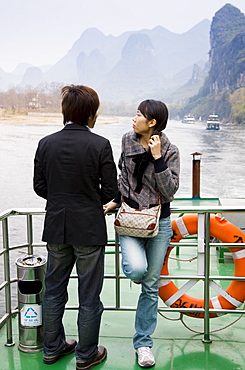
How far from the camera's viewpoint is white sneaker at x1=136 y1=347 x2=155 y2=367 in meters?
1.85

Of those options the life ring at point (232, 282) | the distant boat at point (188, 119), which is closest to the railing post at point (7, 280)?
the life ring at point (232, 282)

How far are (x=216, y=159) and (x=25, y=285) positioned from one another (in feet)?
103

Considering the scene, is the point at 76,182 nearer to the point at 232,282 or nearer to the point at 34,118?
the point at 232,282

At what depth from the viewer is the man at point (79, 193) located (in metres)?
1.65

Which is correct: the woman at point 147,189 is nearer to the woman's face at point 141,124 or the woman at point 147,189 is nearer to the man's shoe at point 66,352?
the woman's face at point 141,124

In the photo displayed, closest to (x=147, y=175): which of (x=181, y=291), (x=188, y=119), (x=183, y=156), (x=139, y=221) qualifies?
(x=139, y=221)

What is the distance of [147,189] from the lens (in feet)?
5.84

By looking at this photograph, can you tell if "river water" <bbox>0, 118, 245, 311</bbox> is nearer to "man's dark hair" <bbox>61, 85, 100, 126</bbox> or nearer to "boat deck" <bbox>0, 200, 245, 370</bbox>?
"boat deck" <bbox>0, 200, 245, 370</bbox>

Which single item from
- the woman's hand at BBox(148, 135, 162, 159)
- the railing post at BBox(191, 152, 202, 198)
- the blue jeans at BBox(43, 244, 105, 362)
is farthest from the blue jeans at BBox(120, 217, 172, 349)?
the railing post at BBox(191, 152, 202, 198)

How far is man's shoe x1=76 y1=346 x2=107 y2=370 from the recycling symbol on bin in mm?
264

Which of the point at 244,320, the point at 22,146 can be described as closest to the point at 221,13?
the point at 22,146

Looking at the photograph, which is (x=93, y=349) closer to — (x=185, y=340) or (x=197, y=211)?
(x=185, y=340)

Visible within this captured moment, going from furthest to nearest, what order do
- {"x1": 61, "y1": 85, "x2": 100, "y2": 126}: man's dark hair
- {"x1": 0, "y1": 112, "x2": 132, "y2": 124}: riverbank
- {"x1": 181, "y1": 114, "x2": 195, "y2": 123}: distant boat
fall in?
{"x1": 181, "y1": 114, "x2": 195, "y2": 123}: distant boat < {"x1": 0, "y1": 112, "x2": 132, "y2": 124}: riverbank < {"x1": 61, "y1": 85, "x2": 100, "y2": 126}: man's dark hair

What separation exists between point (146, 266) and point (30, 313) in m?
0.51
